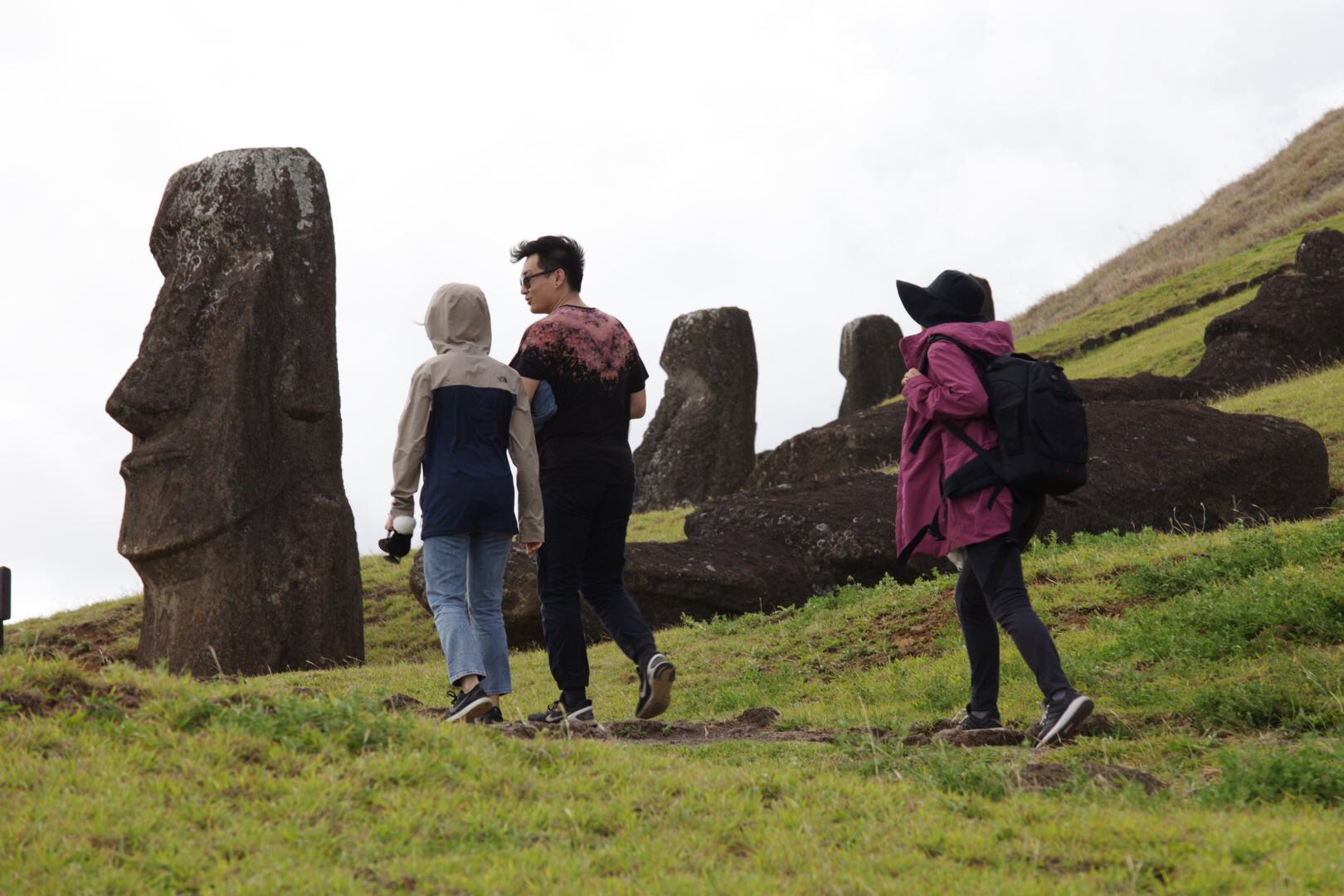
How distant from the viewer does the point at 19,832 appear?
4.20 metres

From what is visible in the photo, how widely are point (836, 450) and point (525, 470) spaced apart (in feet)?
46.7

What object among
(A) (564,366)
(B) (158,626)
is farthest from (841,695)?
(B) (158,626)

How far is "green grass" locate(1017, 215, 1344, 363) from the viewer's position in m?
33.7

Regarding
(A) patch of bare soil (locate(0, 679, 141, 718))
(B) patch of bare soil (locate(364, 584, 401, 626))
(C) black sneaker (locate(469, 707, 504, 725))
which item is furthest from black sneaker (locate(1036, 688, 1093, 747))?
(B) patch of bare soil (locate(364, 584, 401, 626))

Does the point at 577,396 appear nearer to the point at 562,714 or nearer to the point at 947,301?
the point at 562,714

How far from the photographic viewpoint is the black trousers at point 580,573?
23.9 feet

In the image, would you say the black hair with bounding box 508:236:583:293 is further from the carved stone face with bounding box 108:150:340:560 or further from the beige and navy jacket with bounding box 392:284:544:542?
the carved stone face with bounding box 108:150:340:560

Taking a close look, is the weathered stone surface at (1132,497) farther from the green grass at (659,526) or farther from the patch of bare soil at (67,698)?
the patch of bare soil at (67,698)

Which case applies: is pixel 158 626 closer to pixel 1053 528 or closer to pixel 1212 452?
pixel 1053 528

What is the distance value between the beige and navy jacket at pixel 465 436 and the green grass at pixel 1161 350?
71.6 feet

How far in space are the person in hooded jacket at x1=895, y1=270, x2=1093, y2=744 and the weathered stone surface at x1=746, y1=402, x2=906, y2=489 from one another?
13229mm

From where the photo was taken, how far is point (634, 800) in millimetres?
4809

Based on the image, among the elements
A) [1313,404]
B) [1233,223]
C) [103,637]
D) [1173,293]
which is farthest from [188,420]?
[1233,223]

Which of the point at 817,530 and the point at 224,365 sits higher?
the point at 224,365
